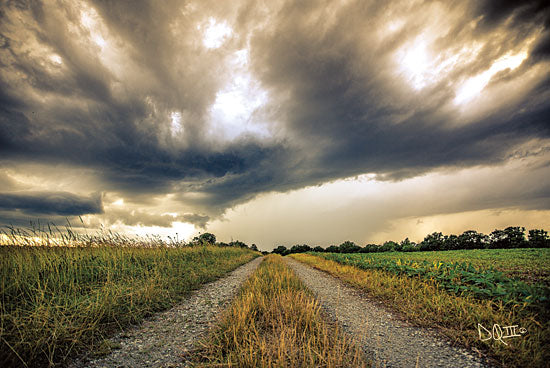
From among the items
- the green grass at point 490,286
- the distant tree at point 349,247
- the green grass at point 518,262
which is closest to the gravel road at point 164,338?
the green grass at point 490,286

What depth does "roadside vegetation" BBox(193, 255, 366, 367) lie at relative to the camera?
3.27 meters

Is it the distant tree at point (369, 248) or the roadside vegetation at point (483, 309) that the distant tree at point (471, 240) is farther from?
the roadside vegetation at point (483, 309)

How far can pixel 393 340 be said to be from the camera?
15.0 ft

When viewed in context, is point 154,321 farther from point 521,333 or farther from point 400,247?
point 400,247

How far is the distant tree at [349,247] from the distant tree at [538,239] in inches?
1059

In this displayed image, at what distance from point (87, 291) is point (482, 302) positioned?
11156 mm

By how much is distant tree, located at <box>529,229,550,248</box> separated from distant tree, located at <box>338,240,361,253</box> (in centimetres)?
2691

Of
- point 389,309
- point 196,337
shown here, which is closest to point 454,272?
point 389,309

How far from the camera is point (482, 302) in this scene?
557 centimetres

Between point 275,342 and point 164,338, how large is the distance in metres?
2.48

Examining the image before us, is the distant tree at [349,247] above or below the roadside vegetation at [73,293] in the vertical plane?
below

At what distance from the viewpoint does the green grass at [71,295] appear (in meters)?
3.68

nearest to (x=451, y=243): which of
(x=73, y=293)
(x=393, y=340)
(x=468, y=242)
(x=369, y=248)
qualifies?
(x=468, y=242)

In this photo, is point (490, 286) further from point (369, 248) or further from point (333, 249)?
point (333, 249)
